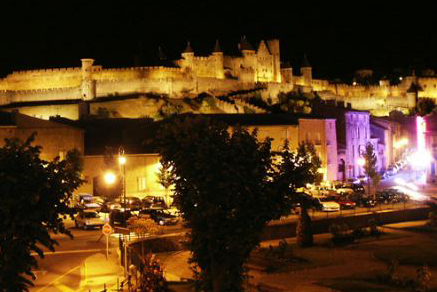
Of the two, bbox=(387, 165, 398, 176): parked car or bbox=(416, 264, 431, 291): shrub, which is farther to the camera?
bbox=(387, 165, 398, 176): parked car

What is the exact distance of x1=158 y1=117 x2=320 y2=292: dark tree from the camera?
17.6 metres

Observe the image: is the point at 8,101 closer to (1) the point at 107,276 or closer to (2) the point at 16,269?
(1) the point at 107,276

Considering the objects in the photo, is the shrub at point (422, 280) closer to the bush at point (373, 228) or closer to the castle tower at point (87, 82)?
the bush at point (373, 228)

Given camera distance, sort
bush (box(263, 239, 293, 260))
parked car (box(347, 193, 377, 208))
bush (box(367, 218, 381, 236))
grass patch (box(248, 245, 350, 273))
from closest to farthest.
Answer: grass patch (box(248, 245, 350, 273)) → bush (box(263, 239, 293, 260)) → bush (box(367, 218, 381, 236)) → parked car (box(347, 193, 377, 208))

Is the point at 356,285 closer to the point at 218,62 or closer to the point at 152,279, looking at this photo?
the point at 152,279

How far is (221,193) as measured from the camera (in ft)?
57.7

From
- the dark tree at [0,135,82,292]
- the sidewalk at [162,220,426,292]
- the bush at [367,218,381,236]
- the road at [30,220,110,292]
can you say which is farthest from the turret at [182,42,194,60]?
the dark tree at [0,135,82,292]

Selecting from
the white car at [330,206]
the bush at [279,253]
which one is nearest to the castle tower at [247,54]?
the white car at [330,206]

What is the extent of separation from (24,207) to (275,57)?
97.7 metres

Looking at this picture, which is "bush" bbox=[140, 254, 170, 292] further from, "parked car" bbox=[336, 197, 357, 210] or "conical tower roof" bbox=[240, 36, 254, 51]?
"conical tower roof" bbox=[240, 36, 254, 51]

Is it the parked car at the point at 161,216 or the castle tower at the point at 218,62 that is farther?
the castle tower at the point at 218,62

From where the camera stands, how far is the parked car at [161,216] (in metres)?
35.4

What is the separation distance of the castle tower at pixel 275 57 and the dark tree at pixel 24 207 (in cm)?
9400

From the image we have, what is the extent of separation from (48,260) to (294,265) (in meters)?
9.06
